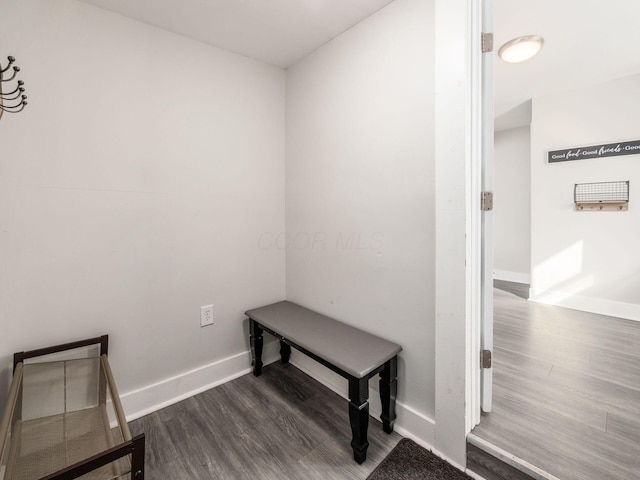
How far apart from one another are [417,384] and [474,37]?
1744 mm

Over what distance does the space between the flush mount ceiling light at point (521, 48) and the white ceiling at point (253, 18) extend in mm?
1241

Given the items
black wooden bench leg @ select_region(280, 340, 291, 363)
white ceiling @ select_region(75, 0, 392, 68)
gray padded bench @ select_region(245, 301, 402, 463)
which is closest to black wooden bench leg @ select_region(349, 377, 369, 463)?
gray padded bench @ select_region(245, 301, 402, 463)

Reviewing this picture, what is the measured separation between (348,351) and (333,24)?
1.95 metres

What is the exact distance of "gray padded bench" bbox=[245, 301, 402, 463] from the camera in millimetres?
1383

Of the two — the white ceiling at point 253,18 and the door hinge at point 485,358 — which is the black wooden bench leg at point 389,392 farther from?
the white ceiling at point 253,18

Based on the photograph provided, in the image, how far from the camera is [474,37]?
4.34ft

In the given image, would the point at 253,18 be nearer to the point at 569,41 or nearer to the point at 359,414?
the point at 359,414

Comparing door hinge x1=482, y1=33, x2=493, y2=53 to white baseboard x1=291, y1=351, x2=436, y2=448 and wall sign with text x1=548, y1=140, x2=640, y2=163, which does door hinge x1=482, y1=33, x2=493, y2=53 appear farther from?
wall sign with text x1=548, y1=140, x2=640, y2=163

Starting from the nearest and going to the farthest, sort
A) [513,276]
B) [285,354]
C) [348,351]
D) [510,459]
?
[510,459] < [348,351] < [285,354] < [513,276]

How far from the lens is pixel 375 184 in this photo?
1687 millimetres

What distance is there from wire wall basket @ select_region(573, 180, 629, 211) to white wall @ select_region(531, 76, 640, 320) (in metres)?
0.05

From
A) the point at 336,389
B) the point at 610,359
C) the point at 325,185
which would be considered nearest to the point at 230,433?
the point at 336,389

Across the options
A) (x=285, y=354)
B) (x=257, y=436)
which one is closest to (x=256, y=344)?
(x=285, y=354)

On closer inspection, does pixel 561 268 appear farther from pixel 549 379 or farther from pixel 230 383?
pixel 230 383
